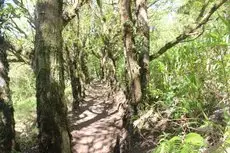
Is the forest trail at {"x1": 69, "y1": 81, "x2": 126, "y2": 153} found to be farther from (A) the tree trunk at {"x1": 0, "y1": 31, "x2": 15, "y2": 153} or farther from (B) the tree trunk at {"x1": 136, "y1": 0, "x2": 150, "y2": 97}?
(A) the tree trunk at {"x1": 0, "y1": 31, "x2": 15, "y2": 153}

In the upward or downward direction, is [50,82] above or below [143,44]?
below

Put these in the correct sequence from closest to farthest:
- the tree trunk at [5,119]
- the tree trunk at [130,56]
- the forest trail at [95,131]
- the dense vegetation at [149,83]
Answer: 1. the dense vegetation at [149,83]
2. the tree trunk at [130,56]
3. the tree trunk at [5,119]
4. the forest trail at [95,131]

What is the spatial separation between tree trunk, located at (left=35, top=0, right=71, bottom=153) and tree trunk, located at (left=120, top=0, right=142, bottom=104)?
92.2 inches

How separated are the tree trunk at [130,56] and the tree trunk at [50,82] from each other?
92.2 inches

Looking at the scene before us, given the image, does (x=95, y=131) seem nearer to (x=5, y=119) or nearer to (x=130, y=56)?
(x=5, y=119)

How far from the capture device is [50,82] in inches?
196

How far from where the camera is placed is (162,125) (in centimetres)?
606

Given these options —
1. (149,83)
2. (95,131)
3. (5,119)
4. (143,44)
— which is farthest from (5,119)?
(95,131)

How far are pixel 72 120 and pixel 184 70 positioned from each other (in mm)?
8096

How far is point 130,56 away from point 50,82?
284cm

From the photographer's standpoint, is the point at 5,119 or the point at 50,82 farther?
the point at 5,119

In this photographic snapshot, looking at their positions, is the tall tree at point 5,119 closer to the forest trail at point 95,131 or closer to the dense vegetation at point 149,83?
the dense vegetation at point 149,83

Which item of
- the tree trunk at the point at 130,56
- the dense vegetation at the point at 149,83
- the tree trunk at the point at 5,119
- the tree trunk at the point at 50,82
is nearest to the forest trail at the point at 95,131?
the tree trunk at the point at 130,56

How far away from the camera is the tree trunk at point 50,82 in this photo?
4.85m
